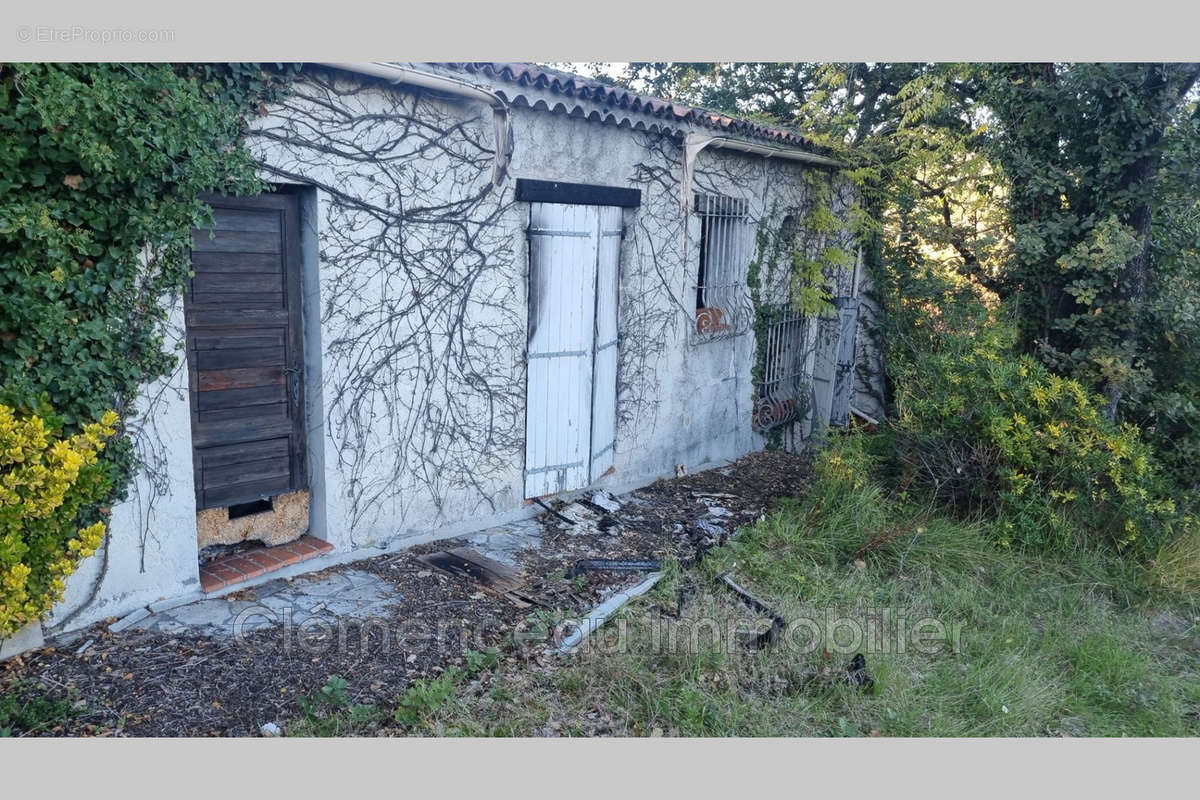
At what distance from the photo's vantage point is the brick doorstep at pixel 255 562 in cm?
480

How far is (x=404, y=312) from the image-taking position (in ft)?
17.8

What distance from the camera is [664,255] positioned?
7.46 metres

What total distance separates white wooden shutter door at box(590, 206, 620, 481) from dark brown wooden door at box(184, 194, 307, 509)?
2535 mm

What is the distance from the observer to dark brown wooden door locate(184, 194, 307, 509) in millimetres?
4652

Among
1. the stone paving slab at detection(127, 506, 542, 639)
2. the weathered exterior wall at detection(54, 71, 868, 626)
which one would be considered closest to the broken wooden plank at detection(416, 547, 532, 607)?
the stone paving slab at detection(127, 506, 542, 639)

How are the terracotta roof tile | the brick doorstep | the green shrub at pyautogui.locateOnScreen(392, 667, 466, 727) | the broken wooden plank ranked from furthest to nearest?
the terracotta roof tile
the broken wooden plank
the brick doorstep
the green shrub at pyautogui.locateOnScreen(392, 667, 466, 727)

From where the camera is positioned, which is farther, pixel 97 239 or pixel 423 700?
pixel 97 239

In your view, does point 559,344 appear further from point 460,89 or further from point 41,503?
point 41,503

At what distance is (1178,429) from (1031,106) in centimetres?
323

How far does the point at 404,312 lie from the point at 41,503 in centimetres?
242

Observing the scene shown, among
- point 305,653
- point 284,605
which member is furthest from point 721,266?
point 305,653

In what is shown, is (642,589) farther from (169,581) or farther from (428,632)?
(169,581)

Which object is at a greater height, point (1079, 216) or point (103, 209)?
point (1079, 216)

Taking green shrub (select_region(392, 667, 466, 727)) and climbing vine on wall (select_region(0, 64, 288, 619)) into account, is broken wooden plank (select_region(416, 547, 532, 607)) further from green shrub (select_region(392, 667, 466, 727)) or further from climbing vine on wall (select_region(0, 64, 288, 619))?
climbing vine on wall (select_region(0, 64, 288, 619))
